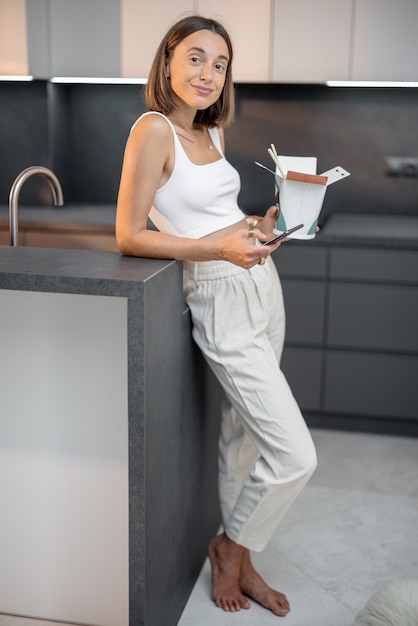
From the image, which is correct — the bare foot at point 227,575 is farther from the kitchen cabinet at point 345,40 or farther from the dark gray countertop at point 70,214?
the kitchen cabinet at point 345,40

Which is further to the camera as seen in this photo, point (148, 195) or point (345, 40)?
point (345, 40)

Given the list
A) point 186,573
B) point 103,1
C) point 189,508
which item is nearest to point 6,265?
point 189,508

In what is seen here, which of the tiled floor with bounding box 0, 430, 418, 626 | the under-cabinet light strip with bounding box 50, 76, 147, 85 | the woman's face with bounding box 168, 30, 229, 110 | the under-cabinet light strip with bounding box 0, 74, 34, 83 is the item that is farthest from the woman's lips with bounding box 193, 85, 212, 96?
the under-cabinet light strip with bounding box 0, 74, 34, 83

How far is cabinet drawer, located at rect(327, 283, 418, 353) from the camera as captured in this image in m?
3.48

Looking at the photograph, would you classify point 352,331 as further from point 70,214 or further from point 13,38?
point 13,38

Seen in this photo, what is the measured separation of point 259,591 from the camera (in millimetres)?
2295

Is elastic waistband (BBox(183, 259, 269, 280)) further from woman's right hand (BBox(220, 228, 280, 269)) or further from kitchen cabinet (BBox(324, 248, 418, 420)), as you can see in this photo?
kitchen cabinet (BBox(324, 248, 418, 420))

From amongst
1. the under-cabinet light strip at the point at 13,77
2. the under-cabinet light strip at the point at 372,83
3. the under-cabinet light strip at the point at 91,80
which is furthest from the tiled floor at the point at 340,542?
the under-cabinet light strip at the point at 13,77

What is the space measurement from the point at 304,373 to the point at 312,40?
4.85ft

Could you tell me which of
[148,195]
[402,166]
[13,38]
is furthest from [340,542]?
[13,38]

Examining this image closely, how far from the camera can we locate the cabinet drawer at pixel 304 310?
11.6 feet

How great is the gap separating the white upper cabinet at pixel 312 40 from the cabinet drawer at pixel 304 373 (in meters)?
1.22

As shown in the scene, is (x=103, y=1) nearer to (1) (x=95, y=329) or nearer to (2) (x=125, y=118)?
(2) (x=125, y=118)

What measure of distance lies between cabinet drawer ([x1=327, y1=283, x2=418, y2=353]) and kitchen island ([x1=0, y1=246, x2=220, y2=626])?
1.45 metres
